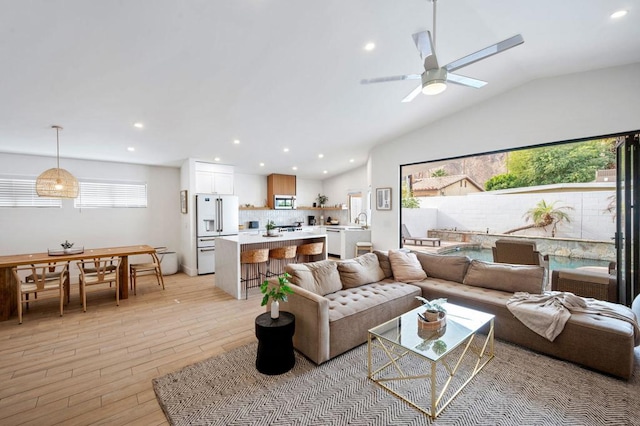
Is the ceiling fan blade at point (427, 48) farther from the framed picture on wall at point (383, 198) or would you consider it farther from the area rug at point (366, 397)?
the framed picture on wall at point (383, 198)

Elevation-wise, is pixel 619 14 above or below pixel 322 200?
above

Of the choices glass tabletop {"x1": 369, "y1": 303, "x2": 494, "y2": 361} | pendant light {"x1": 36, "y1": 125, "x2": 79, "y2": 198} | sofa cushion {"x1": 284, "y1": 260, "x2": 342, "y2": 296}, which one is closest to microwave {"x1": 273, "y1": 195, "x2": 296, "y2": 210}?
pendant light {"x1": 36, "y1": 125, "x2": 79, "y2": 198}

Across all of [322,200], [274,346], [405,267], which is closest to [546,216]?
[405,267]

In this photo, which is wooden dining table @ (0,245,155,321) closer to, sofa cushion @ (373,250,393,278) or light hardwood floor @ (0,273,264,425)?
light hardwood floor @ (0,273,264,425)

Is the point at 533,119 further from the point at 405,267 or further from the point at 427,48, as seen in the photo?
the point at 405,267

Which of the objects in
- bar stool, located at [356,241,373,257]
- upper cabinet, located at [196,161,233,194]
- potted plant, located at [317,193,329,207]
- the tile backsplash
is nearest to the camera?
upper cabinet, located at [196,161,233,194]

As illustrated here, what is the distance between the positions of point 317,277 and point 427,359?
157 centimetres

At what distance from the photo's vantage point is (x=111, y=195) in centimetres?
571

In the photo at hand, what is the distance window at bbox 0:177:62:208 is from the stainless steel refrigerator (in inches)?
108

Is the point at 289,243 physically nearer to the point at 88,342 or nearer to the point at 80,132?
the point at 88,342

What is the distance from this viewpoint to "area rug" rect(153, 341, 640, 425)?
1.80 m

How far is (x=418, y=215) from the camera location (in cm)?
874

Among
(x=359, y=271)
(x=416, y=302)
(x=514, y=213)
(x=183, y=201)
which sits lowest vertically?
(x=416, y=302)

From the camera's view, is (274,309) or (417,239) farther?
(417,239)
